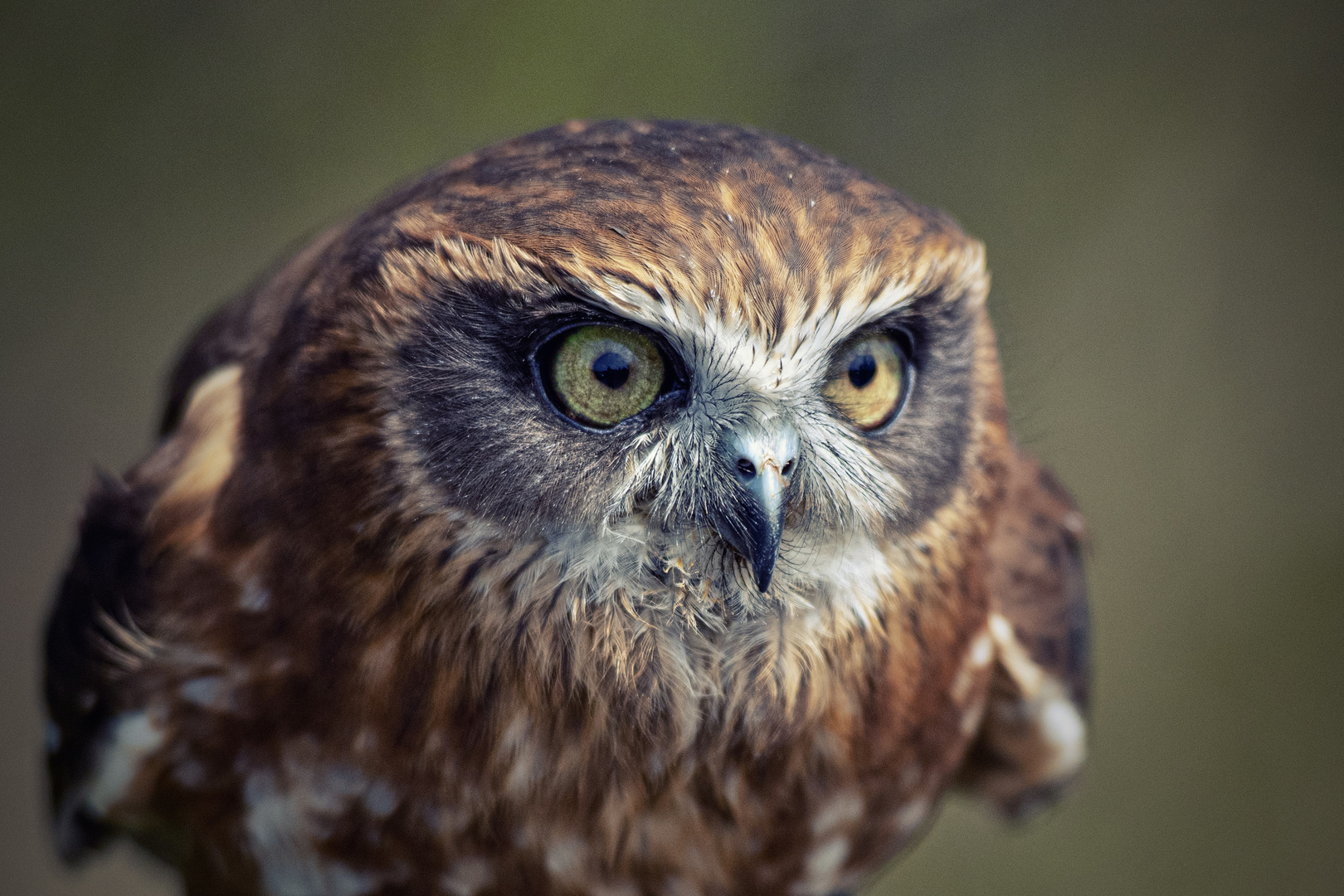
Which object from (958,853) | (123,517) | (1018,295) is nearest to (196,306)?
(123,517)

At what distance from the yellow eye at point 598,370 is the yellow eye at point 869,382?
0.22m

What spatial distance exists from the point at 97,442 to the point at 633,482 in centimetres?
312

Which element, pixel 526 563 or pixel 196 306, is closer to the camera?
pixel 526 563

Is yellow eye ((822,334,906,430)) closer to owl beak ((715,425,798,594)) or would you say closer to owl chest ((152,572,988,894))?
owl beak ((715,425,798,594))

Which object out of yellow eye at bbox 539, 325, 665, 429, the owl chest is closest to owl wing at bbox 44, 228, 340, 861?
the owl chest

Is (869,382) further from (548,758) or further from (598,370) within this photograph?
(548,758)

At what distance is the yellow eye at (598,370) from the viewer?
112 cm

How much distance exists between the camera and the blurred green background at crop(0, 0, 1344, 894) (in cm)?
343

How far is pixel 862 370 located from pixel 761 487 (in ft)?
0.70

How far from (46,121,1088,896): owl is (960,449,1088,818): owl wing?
6.5 inches

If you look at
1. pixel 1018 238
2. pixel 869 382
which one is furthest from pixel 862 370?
pixel 1018 238

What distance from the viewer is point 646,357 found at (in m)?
1.14

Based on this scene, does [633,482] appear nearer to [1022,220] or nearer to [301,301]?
[301,301]

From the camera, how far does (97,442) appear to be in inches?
142
